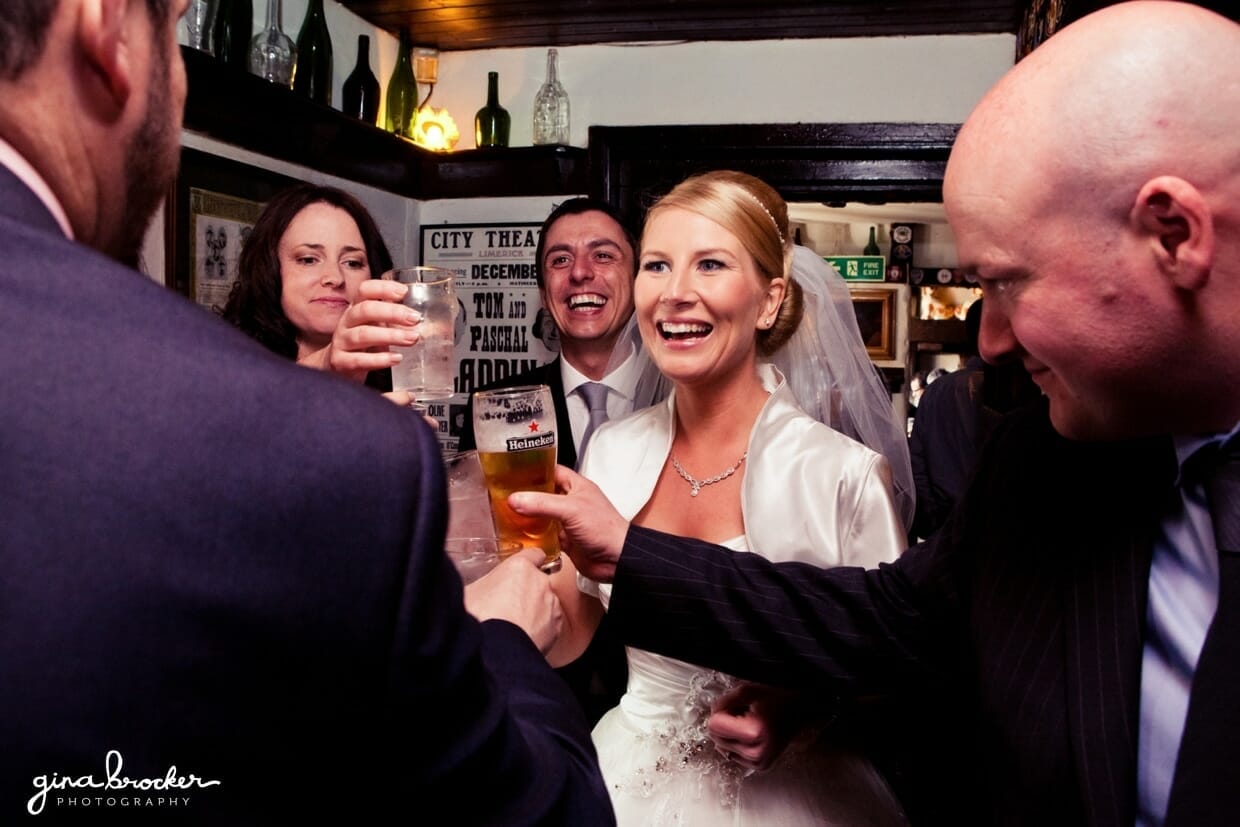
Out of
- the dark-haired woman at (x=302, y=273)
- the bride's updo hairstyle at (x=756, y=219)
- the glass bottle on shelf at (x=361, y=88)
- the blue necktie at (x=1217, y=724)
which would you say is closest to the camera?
the blue necktie at (x=1217, y=724)

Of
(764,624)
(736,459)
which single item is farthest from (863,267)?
(764,624)

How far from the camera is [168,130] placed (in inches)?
28.1

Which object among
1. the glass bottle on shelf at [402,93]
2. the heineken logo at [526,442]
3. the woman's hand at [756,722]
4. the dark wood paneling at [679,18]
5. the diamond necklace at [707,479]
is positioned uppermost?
the dark wood paneling at [679,18]

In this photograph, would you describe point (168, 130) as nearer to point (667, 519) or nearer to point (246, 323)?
point (667, 519)

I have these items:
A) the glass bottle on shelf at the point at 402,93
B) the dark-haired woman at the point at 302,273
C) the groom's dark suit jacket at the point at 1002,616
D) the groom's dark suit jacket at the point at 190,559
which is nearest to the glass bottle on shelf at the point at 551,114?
the glass bottle on shelf at the point at 402,93

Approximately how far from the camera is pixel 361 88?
3.95 metres

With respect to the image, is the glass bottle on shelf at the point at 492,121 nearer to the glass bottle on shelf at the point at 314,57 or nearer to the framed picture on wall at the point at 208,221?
the glass bottle on shelf at the point at 314,57

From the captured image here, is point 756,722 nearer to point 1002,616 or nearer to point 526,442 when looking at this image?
point 1002,616

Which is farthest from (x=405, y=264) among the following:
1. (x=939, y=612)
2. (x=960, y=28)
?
(x=939, y=612)

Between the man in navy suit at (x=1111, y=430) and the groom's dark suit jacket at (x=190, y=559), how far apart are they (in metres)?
0.81

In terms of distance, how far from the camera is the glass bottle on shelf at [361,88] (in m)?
3.93

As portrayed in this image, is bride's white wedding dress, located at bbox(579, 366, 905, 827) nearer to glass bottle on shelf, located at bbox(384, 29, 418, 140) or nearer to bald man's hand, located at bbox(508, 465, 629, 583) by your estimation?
bald man's hand, located at bbox(508, 465, 629, 583)

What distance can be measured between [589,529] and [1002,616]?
0.65 metres

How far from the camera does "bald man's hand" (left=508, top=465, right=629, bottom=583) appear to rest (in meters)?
1.47
